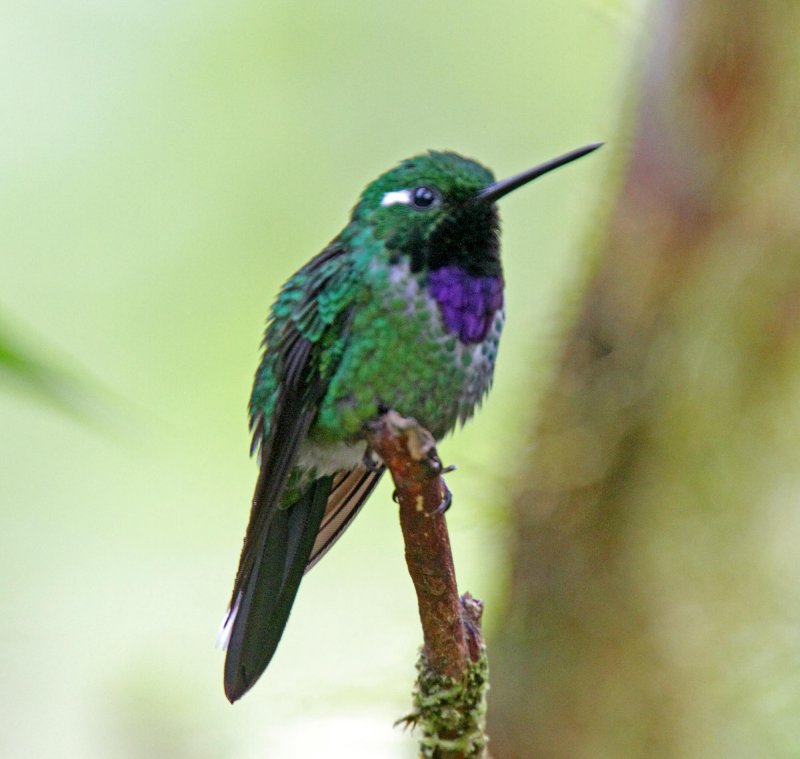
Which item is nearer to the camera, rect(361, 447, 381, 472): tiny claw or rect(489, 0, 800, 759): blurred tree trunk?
rect(361, 447, 381, 472): tiny claw

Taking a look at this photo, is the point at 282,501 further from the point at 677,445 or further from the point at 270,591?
the point at 677,445

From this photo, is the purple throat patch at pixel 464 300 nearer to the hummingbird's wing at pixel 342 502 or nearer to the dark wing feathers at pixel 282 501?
the dark wing feathers at pixel 282 501

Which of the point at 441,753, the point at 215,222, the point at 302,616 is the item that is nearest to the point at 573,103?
the point at 215,222

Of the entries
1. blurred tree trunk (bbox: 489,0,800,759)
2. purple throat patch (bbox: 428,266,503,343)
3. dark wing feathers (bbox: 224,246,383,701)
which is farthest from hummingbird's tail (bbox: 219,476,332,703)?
blurred tree trunk (bbox: 489,0,800,759)

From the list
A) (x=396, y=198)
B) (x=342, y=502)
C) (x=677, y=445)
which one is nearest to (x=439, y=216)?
(x=396, y=198)

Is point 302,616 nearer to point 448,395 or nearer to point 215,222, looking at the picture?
point 215,222

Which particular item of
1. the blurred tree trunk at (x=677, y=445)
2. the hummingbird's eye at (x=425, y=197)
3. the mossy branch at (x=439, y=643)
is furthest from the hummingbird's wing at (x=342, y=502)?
the blurred tree trunk at (x=677, y=445)

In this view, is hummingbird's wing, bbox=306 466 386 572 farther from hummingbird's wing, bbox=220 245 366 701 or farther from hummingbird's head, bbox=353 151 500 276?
hummingbird's head, bbox=353 151 500 276
